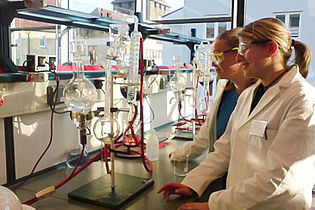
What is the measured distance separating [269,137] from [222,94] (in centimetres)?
77

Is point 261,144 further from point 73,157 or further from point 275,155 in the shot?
point 73,157

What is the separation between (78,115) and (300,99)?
37.5 inches

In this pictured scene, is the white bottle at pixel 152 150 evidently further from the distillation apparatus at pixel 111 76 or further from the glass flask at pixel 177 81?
the glass flask at pixel 177 81

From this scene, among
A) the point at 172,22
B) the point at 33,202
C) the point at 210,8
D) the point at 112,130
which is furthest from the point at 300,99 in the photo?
the point at 210,8

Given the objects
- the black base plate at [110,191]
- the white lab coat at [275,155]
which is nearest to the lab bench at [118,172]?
the black base plate at [110,191]

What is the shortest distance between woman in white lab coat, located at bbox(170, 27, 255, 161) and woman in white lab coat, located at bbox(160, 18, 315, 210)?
0.33 metres

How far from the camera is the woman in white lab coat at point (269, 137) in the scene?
1074mm


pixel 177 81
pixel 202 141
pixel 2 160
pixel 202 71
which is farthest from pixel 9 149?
pixel 202 71

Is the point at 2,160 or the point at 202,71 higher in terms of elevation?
the point at 202,71

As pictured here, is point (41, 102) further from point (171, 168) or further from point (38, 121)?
point (171, 168)

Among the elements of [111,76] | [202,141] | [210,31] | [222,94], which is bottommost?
[202,141]

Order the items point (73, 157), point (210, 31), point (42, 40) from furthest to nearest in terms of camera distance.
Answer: point (210, 31) < point (42, 40) < point (73, 157)

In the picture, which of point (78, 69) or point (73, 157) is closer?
point (78, 69)

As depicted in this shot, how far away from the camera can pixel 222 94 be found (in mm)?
1919
